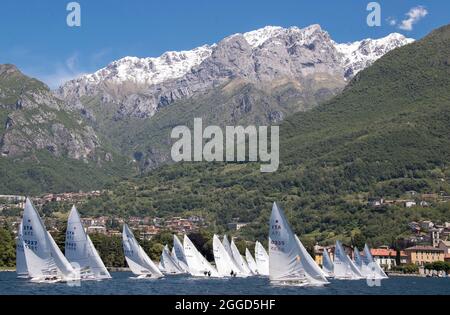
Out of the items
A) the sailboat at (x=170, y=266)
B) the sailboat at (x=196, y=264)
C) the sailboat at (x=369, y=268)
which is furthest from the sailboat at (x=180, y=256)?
the sailboat at (x=369, y=268)

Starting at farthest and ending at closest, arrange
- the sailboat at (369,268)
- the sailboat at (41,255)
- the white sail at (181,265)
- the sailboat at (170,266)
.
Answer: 1. the sailboat at (369,268)
2. the sailboat at (170,266)
3. the white sail at (181,265)
4. the sailboat at (41,255)

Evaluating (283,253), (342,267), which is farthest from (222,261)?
(283,253)

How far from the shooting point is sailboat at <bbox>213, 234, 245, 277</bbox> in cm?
14438

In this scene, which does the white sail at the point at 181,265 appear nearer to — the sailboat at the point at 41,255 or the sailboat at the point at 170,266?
the sailboat at the point at 170,266

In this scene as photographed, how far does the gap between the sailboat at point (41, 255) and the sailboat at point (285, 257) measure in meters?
21.1

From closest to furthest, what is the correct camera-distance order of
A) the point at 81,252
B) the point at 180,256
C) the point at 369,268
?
1. the point at 81,252
2. the point at 180,256
3. the point at 369,268

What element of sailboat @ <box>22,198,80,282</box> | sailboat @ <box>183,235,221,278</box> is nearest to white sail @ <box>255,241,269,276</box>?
sailboat @ <box>183,235,221,278</box>

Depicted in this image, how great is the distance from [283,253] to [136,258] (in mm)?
38202

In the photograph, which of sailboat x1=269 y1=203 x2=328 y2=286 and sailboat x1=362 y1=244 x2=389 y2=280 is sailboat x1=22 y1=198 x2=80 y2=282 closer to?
sailboat x1=269 y1=203 x2=328 y2=286

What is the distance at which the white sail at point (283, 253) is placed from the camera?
91000 millimetres

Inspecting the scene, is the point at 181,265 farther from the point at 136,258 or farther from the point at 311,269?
the point at 311,269

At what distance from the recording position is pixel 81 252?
99625 millimetres

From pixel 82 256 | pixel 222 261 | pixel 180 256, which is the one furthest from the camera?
pixel 180 256
